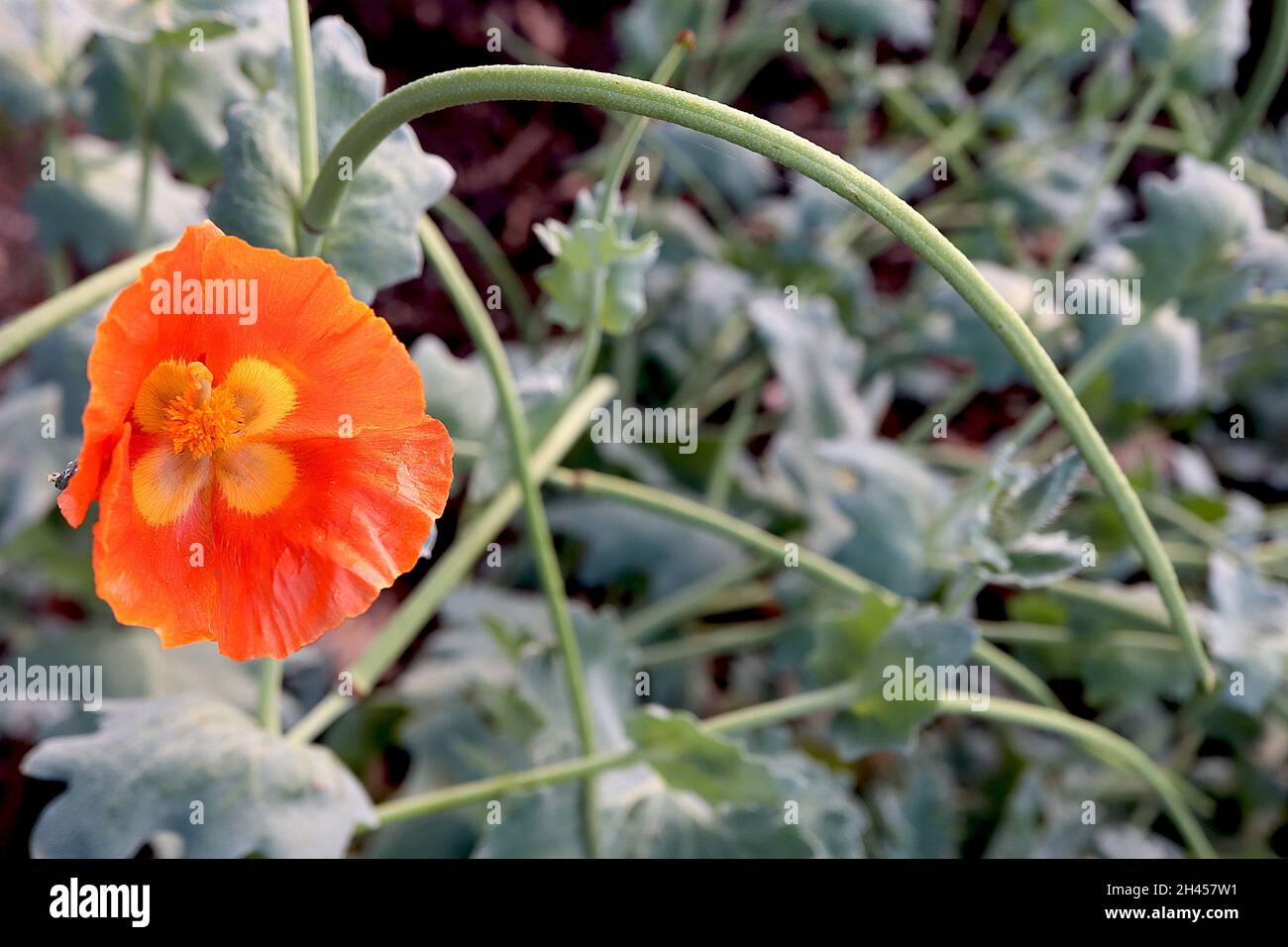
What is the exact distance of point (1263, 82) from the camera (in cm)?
86

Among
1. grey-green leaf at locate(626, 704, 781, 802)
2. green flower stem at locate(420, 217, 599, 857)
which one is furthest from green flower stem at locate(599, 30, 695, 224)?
grey-green leaf at locate(626, 704, 781, 802)

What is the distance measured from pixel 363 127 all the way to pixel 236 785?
0.40 m

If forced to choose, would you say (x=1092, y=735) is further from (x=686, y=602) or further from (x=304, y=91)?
(x=304, y=91)

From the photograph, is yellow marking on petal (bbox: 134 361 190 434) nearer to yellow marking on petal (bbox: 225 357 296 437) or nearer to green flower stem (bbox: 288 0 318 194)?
yellow marking on petal (bbox: 225 357 296 437)

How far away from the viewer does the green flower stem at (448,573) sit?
710mm

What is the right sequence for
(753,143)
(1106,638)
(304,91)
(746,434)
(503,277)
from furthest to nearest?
(503,277), (746,434), (1106,638), (304,91), (753,143)

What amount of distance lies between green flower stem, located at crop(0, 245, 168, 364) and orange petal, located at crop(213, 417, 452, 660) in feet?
0.58

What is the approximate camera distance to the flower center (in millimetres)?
468

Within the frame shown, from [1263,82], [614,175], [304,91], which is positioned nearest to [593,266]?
[614,175]

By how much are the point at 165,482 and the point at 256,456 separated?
4 centimetres

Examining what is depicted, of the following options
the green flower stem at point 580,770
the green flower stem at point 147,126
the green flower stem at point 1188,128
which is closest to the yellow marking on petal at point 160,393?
the green flower stem at point 580,770

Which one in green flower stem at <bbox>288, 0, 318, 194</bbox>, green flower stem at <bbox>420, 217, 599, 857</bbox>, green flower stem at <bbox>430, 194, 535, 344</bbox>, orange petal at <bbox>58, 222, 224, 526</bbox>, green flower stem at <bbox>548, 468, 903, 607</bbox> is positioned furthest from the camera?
green flower stem at <bbox>430, 194, 535, 344</bbox>

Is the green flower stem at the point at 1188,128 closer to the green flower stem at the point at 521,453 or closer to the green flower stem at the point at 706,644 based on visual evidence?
the green flower stem at the point at 706,644
